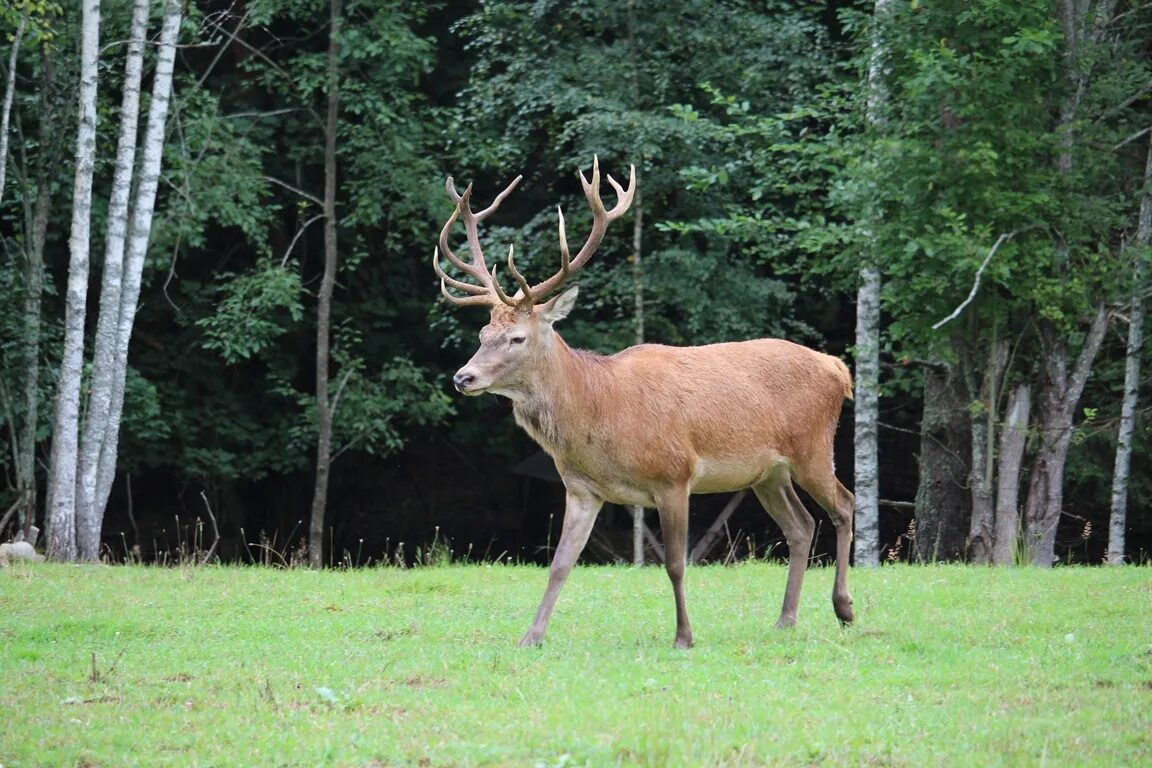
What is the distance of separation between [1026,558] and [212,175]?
912 cm

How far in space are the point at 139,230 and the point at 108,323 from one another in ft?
3.07

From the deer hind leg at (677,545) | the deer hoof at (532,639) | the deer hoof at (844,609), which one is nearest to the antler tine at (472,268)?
the deer hind leg at (677,545)

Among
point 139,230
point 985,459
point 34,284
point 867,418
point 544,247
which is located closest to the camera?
point 139,230

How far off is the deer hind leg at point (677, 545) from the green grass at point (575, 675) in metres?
0.21

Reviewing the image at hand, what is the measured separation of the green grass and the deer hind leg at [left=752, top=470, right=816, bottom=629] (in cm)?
24

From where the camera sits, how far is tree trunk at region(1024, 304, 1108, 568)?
14.0 m

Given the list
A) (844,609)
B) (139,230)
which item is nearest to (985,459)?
(844,609)

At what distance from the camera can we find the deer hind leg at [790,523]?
9062 mm

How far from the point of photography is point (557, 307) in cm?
880

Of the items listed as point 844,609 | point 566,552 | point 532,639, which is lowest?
point 532,639

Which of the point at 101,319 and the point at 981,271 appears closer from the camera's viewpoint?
the point at 981,271

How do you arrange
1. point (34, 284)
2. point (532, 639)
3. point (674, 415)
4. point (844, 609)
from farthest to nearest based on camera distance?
1. point (34, 284)
2. point (844, 609)
3. point (674, 415)
4. point (532, 639)

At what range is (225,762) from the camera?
6027 mm

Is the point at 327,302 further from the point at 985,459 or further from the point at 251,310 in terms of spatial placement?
the point at 985,459
